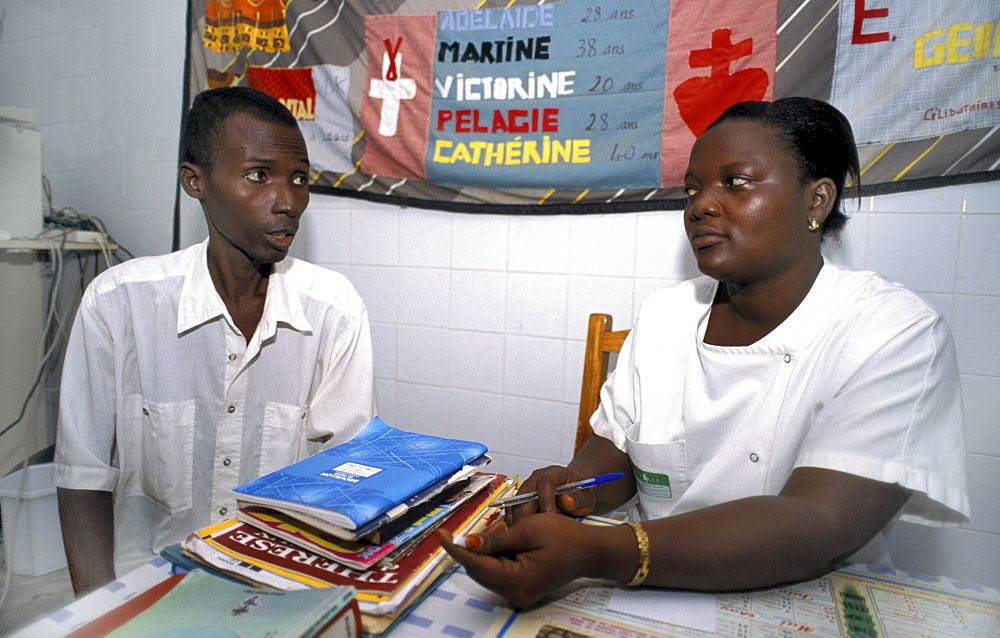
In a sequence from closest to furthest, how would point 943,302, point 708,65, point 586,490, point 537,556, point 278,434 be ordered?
point 537,556
point 586,490
point 278,434
point 943,302
point 708,65

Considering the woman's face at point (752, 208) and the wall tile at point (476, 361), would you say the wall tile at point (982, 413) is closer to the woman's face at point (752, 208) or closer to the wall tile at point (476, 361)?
the woman's face at point (752, 208)

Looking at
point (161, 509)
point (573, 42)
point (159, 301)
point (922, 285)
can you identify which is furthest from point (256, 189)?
point (922, 285)

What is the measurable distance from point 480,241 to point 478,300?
0.21 metres

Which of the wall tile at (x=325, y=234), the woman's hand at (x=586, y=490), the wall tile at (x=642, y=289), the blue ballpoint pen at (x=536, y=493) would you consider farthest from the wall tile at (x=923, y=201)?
the wall tile at (x=325, y=234)

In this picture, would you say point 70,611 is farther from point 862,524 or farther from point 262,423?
point 862,524

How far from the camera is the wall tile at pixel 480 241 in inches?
75.4

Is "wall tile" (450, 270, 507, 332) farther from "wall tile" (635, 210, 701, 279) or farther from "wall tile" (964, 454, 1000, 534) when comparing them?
"wall tile" (964, 454, 1000, 534)

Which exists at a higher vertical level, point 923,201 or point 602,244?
point 923,201

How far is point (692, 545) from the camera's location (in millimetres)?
673

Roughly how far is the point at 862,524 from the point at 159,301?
1.35 meters

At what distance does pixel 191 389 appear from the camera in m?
1.25

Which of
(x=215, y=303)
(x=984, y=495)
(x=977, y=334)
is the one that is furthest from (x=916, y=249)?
(x=215, y=303)

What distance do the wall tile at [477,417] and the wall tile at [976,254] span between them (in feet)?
4.39

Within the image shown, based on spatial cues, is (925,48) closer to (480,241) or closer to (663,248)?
(663,248)
